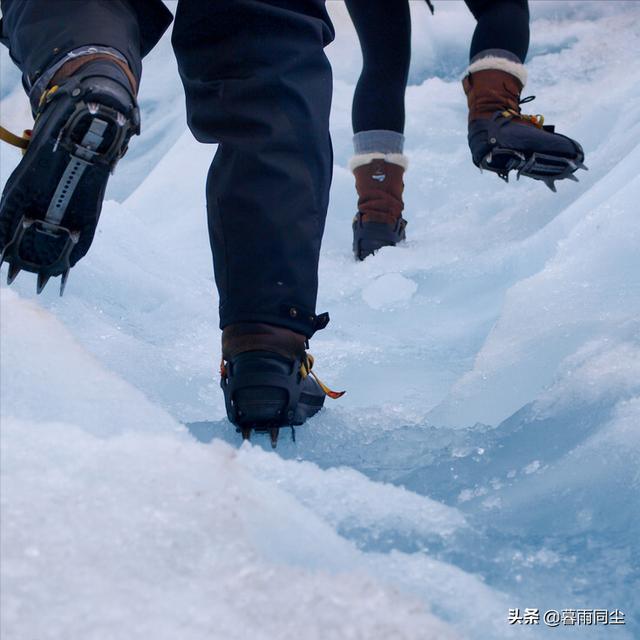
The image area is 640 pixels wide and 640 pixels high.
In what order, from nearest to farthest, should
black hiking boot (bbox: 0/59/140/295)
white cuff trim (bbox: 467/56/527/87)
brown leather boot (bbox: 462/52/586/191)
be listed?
1. black hiking boot (bbox: 0/59/140/295)
2. brown leather boot (bbox: 462/52/586/191)
3. white cuff trim (bbox: 467/56/527/87)

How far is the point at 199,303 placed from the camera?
192cm

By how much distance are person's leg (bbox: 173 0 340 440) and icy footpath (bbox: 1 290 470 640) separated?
0.78 feet

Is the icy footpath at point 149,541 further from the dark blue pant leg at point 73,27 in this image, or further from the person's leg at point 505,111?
the person's leg at point 505,111

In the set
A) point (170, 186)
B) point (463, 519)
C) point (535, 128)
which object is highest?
point (170, 186)

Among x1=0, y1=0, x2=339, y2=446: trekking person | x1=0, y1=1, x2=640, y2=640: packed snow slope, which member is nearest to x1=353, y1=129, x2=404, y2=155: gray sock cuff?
x1=0, y1=1, x2=640, y2=640: packed snow slope

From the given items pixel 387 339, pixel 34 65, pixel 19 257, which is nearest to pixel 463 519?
pixel 19 257

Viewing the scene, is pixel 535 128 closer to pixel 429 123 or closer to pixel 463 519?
pixel 463 519

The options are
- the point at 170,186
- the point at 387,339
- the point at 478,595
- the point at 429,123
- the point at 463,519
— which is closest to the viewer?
the point at 478,595

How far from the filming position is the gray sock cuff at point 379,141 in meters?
2.33

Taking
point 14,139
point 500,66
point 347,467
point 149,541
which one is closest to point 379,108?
point 500,66

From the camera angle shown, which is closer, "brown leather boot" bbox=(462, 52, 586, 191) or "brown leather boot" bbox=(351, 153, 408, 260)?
"brown leather boot" bbox=(462, 52, 586, 191)

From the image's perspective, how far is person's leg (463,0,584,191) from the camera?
1916mm

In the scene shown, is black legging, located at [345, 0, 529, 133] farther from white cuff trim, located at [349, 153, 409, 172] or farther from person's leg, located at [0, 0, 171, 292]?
person's leg, located at [0, 0, 171, 292]

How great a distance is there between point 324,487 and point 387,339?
1.01 metres
